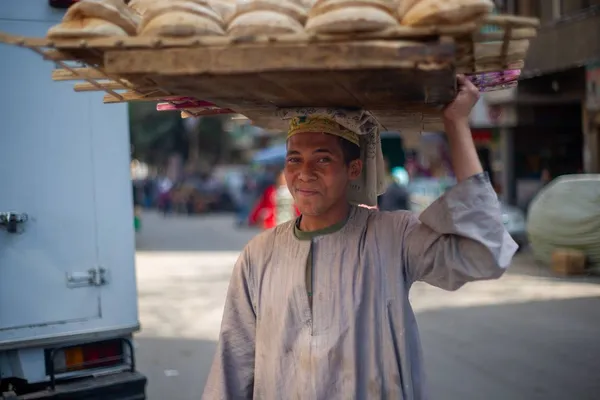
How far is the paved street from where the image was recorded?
6070 millimetres

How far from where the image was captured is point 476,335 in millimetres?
7648

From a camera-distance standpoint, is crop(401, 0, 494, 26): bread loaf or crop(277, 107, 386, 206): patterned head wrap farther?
crop(277, 107, 386, 206): patterned head wrap

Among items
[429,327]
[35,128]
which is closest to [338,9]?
[35,128]

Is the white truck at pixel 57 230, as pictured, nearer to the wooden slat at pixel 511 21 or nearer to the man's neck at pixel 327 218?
the man's neck at pixel 327 218

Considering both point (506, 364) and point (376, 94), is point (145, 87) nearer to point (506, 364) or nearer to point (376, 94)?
point (376, 94)

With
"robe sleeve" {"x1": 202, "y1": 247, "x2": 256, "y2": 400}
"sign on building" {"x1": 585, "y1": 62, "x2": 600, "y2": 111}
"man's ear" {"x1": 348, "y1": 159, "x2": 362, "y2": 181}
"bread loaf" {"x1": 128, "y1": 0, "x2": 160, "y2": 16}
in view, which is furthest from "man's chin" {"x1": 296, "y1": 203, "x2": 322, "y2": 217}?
"sign on building" {"x1": 585, "y1": 62, "x2": 600, "y2": 111}

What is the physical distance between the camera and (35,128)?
12.5 feet

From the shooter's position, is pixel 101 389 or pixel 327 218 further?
pixel 101 389

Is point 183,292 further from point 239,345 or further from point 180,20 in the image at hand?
point 180,20

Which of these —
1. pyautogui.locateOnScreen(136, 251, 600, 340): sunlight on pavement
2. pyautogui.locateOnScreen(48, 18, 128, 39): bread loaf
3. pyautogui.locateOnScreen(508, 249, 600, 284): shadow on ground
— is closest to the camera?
pyautogui.locateOnScreen(48, 18, 128, 39): bread loaf

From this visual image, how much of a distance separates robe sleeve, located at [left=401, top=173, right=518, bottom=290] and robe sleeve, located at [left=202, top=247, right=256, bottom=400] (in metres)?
0.71

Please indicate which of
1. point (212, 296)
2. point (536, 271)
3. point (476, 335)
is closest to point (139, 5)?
point (476, 335)

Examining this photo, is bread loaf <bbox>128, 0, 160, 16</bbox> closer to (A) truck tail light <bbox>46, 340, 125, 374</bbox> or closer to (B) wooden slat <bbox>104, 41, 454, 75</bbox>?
(B) wooden slat <bbox>104, 41, 454, 75</bbox>

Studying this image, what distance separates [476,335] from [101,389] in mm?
4712
